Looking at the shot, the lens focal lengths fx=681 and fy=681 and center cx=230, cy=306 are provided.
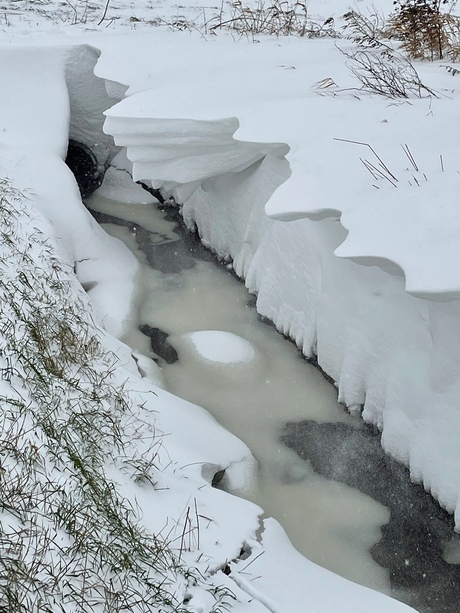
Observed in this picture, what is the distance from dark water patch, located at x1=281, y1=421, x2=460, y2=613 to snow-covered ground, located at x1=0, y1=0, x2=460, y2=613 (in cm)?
15

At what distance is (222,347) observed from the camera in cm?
532

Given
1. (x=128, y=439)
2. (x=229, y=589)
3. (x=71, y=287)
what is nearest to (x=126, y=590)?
(x=229, y=589)

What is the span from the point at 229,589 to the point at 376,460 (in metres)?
1.96

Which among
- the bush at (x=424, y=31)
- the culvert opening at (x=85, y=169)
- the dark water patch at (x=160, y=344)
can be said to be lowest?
the dark water patch at (x=160, y=344)

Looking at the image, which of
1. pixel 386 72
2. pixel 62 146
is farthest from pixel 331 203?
pixel 62 146

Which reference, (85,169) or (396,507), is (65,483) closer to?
(396,507)

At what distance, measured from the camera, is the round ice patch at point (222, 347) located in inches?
207

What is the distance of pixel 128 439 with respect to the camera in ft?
12.0

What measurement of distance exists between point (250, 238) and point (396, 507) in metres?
2.80

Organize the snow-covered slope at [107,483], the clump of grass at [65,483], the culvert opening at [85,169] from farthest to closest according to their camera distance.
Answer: the culvert opening at [85,169] → the snow-covered slope at [107,483] → the clump of grass at [65,483]

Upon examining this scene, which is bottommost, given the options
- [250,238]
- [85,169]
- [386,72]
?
[85,169]

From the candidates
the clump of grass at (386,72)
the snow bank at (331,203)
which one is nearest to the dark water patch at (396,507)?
the snow bank at (331,203)

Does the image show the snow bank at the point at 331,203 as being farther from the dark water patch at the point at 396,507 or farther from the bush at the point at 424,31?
the bush at the point at 424,31

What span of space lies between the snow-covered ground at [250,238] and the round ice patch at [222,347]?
7 centimetres
